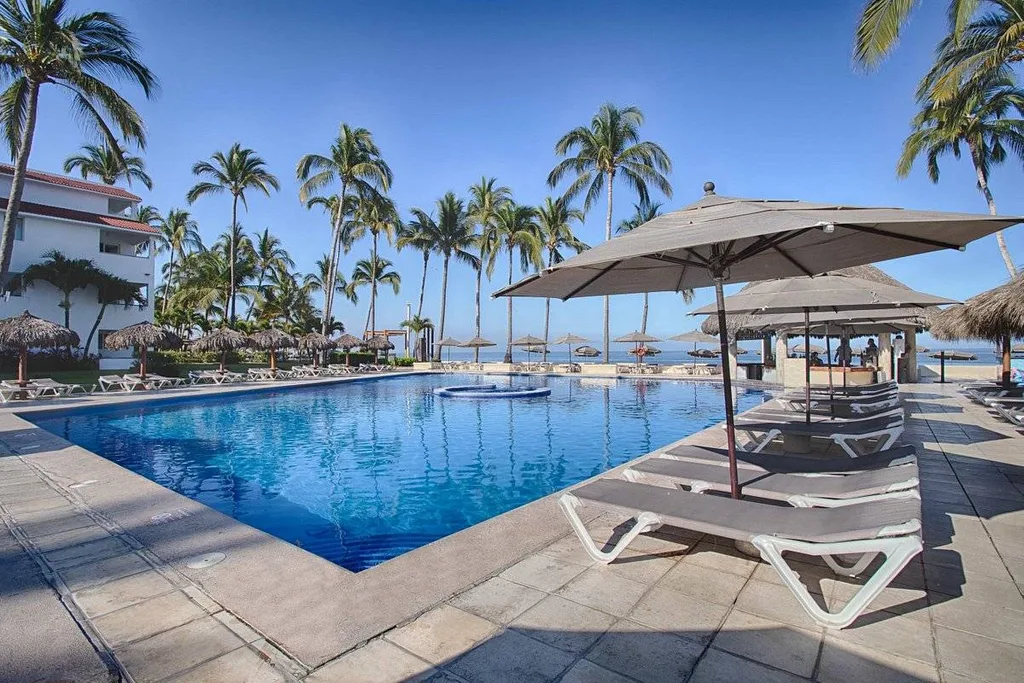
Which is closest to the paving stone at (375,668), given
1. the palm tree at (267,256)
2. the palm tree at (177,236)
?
the palm tree at (267,256)

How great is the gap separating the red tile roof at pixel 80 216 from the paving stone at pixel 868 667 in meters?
29.6

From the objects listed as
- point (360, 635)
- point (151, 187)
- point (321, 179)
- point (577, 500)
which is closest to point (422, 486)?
point (577, 500)

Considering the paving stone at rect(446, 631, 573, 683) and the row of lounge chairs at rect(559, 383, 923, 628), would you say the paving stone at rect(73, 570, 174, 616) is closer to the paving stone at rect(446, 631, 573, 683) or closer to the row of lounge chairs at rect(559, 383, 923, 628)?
the paving stone at rect(446, 631, 573, 683)

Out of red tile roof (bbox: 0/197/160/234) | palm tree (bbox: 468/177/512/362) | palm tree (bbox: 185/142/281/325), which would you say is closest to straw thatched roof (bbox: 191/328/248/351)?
palm tree (bbox: 185/142/281/325)

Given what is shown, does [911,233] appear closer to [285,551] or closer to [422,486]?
[285,551]

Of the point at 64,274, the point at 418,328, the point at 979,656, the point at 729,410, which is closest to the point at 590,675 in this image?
the point at 979,656

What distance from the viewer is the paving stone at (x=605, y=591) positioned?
8.85 ft

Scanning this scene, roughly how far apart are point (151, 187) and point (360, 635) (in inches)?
1609

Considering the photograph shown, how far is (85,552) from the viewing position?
3529 millimetres

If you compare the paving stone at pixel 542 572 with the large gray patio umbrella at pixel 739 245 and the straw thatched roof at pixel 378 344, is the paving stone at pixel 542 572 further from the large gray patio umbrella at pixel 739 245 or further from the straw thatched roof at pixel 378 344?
the straw thatched roof at pixel 378 344

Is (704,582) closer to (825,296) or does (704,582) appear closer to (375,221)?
(825,296)

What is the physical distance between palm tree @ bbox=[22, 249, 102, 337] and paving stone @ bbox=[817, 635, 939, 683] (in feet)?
93.9

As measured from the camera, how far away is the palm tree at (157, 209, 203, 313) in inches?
1615

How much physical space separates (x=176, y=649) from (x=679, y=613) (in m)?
2.44
